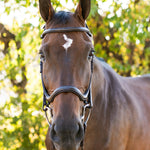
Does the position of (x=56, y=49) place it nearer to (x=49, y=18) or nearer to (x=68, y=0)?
(x=49, y=18)

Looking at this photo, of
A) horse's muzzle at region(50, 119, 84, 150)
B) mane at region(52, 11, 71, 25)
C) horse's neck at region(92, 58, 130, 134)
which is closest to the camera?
horse's muzzle at region(50, 119, 84, 150)

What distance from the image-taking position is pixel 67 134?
221 centimetres

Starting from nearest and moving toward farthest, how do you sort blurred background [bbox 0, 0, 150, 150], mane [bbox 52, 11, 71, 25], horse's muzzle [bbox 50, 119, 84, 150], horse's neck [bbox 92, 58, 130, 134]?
1. horse's muzzle [bbox 50, 119, 84, 150]
2. mane [bbox 52, 11, 71, 25]
3. horse's neck [bbox 92, 58, 130, 134]
4. blurred background [bbox 0, 0, 150, 150]

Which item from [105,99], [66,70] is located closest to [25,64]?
[105,99]

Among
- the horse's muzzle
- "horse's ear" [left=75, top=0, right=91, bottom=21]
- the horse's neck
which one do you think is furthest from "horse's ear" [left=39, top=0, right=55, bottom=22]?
the horse's muzzle

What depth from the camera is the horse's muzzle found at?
220 cm

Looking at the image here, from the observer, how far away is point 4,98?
631 centimetres

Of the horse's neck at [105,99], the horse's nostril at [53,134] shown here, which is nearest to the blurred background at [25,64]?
the horse's neck at [105,99]

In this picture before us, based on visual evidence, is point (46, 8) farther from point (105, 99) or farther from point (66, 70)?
point (105, 99)

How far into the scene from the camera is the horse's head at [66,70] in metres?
2.25

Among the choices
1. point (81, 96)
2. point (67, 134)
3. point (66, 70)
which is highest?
point (66, 70)

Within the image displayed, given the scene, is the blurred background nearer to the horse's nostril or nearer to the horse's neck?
the horse's neck

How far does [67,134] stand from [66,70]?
0.53 metres

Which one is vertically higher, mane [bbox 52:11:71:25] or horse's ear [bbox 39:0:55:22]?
horse's ear [bbox 39:0:55:22]
